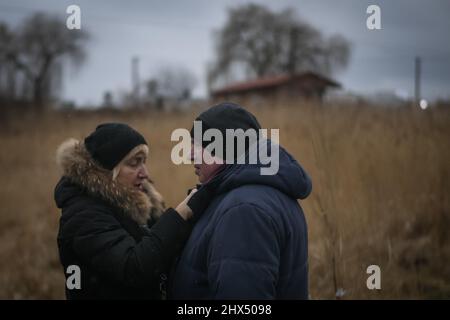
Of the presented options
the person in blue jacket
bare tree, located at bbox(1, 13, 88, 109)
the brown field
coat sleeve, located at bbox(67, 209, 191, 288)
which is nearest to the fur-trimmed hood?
coat sleeve, located at bbox(67, 209, 191, 288)

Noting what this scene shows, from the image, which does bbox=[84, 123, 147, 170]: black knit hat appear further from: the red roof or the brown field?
the red roof

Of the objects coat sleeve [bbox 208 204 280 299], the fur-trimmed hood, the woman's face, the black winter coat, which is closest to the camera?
coat sleeve [bbox 208 204 280 299]

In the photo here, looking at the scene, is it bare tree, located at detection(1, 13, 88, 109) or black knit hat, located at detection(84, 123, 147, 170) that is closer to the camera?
black knit hat, located at detection(84, 123, 147, 170)

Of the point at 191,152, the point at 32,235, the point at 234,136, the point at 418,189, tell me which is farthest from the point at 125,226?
the point at 32,235

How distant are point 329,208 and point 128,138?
7.16 ft

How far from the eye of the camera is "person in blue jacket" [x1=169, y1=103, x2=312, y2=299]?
150 cm

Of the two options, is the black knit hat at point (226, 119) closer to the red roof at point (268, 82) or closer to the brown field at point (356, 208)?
the brown field at point (356, 208)

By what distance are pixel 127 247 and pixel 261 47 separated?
106ft

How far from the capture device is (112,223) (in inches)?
79.9

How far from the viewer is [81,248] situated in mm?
1976

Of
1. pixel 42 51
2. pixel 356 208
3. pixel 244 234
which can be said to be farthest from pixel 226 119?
pixel 42 51

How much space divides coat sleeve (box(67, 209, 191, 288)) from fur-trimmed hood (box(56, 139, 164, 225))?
145 millimetres

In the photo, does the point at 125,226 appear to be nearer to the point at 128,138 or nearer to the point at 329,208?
the point at 128,138
